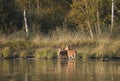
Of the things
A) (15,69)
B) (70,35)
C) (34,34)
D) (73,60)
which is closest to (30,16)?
(34,34)

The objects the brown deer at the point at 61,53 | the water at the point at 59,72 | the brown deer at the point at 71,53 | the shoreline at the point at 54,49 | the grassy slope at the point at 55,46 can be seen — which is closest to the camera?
the water at the point at 59,72

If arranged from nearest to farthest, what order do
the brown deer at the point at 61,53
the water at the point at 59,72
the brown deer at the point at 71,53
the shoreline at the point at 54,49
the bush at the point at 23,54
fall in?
the water at the point at 59,72 < the brown deer at the point at 71,53 < the shoreline at the point at 54,49 < the brown deer at the point at 61,53 < the bush at the point at 23,54

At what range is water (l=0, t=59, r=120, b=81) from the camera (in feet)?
72.8

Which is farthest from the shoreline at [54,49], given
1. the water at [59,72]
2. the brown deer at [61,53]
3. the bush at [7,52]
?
the water at [59,72]

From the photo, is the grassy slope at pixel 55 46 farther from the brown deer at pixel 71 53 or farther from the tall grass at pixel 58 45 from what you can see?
the brown deer at pixel 71 53

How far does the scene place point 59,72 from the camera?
977 inches

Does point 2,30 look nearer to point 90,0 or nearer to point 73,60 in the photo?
point 90,0

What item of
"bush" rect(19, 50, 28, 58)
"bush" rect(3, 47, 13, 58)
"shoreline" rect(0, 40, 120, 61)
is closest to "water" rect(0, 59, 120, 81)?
"shoreline" rect(0, 40, 120, 61)

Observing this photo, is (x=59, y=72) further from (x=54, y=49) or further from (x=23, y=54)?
(x=54, y=49)

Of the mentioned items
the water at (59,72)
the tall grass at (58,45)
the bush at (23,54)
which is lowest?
the water at (59,72)

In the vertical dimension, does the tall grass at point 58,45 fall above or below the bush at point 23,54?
above

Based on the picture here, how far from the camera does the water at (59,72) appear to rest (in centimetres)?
2220

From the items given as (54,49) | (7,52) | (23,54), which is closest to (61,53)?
(54,49)

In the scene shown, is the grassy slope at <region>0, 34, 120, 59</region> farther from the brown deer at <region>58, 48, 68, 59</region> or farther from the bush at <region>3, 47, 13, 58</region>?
the brown deer at <region>58, 48, 68, 59</region>
